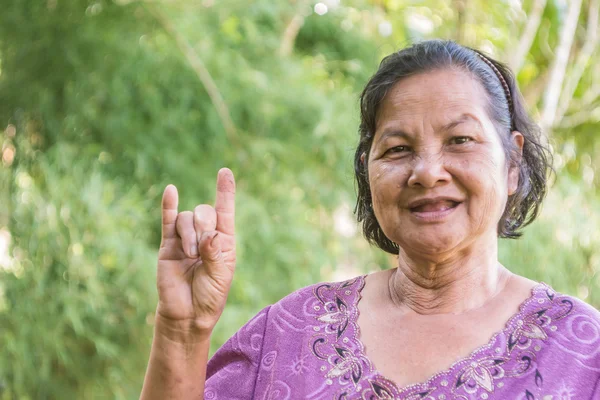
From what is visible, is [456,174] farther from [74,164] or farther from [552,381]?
[74,164]

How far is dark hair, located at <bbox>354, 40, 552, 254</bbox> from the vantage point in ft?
4.22

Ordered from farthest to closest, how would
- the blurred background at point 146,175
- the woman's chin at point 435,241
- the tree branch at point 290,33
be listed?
1. the tree branch at point 290,33
2. the blurred background at point 146,175
3. the woman's chin at point 435,241

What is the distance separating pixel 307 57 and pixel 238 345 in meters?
2.81

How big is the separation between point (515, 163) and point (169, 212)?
2.16 feet

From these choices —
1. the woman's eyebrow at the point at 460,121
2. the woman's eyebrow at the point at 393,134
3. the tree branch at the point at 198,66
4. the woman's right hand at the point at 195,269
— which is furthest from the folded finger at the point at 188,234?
the tree branch at the point at 198,66

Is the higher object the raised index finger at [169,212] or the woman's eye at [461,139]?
the woman's eye at [461,139]

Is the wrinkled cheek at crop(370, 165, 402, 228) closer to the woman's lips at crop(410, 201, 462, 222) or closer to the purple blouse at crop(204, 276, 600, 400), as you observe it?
the woman's lips at crop(410, 201, 462, 222)

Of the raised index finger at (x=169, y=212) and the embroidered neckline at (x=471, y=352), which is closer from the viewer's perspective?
the embroidered neckline at (x=471, y=352)

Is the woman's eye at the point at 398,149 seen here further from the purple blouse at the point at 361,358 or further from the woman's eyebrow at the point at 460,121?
the purple blouse at the point at 361,358

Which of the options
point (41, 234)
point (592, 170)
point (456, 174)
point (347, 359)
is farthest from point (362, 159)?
point (592, 170)

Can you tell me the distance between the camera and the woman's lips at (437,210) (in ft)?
3.95

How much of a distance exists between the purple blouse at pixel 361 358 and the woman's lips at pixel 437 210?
214 mm

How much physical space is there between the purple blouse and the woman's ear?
0.64 feet

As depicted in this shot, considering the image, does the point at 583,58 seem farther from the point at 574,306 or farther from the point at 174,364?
the point at 174,364
